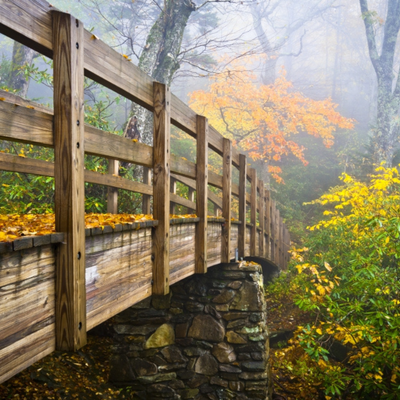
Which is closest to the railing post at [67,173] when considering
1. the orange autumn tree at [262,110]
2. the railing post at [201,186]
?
the railing post at [201,186]

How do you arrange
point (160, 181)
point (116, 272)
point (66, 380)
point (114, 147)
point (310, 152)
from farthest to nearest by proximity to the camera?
point (310, 152) < point (66, 380) < point (160, 181) < point (116, 272) < point (114, 147)

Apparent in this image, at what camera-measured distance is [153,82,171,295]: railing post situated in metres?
3.43

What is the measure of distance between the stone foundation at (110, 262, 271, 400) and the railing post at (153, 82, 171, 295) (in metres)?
2.33

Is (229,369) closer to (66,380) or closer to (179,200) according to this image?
(66,380)

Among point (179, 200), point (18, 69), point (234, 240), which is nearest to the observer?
point (179, 200)

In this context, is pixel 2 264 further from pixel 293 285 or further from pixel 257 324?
pixel 293 285

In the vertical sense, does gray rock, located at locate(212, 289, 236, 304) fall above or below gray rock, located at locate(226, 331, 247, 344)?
above

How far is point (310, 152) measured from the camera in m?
25.2

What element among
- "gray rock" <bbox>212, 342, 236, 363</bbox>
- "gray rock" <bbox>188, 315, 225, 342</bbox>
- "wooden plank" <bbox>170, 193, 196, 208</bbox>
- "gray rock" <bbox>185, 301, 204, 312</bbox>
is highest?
"wooden plank" <bbox>170, 193, 196, 208</bbox>

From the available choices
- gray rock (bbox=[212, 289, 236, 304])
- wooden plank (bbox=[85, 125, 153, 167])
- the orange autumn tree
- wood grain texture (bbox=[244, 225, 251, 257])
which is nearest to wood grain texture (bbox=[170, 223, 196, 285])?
wooden plank (bbox=[85, 125, 153, 167])

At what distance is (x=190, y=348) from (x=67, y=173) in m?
4.23

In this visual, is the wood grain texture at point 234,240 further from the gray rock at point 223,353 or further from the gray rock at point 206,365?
the gray rock at point 206,365

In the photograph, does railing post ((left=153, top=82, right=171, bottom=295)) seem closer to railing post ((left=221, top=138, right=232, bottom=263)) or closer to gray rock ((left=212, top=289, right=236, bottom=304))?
railing post ((left=221, top=138, right=232, bottom=263))

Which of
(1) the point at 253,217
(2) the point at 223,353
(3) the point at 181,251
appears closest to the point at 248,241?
(1) the point at 253,217
